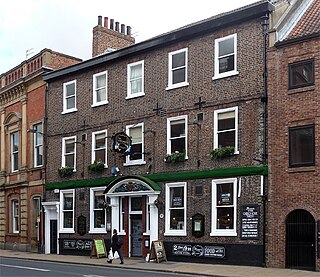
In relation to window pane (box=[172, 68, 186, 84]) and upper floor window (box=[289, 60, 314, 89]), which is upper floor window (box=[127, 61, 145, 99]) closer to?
window pane (box=[172, 68, 186, 84])

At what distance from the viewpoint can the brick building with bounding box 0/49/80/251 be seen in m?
33.6

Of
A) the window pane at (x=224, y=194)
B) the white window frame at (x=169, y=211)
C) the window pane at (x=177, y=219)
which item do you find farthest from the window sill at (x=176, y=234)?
the window pane at (x=224, y=194)

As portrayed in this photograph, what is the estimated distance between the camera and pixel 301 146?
21531 mm

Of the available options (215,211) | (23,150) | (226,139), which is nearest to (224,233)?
(215,211)

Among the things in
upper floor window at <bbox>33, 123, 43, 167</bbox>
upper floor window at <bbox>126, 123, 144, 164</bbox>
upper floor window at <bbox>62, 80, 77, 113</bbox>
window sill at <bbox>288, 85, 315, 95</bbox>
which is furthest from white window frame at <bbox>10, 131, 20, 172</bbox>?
window sill at <bbox>288, 85, 315, 95</bbox>

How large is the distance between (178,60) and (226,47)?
8.96 ft

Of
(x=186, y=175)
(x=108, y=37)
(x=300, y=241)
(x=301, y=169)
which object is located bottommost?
(x=300, y=241)

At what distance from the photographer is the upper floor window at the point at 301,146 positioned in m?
21.2

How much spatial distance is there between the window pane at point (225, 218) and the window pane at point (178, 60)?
6913 millimetres

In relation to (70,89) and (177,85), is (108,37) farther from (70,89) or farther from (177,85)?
(177,85)

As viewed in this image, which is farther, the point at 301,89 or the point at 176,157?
the point at 176,157

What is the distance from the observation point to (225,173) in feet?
76.5

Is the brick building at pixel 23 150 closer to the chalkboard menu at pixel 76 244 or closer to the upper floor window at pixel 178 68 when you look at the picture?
the chalkboard menu at pixel 76 244

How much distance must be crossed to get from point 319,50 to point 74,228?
16.0 m
